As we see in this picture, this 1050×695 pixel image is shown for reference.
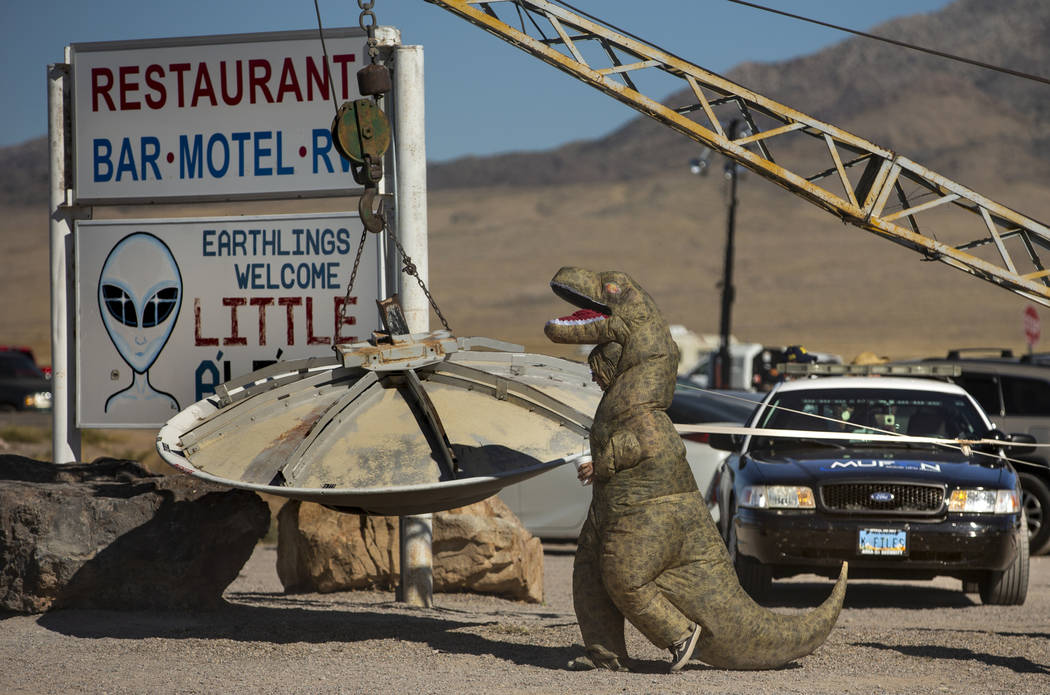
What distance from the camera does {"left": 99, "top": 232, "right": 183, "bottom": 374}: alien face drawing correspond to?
9.65 metres

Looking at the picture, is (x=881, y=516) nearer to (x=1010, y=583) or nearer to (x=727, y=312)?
(x=1010, y=583)

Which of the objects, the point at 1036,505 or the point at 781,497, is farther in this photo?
the point at 1036,505

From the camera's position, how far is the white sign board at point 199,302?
9.41 metres

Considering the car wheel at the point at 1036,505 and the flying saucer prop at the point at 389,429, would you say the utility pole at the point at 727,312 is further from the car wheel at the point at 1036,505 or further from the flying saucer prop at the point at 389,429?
the flying saucer prop at the point at 389,429

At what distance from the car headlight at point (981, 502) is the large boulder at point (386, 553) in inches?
124

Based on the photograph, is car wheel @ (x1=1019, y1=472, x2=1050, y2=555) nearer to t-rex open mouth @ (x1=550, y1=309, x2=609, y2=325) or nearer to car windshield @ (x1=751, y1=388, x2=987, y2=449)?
car windshield @ (x1=751, y1=388, x2=987, y2=449)

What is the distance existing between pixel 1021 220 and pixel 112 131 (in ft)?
28.0

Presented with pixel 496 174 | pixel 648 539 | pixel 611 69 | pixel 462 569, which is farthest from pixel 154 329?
pixel 496 174

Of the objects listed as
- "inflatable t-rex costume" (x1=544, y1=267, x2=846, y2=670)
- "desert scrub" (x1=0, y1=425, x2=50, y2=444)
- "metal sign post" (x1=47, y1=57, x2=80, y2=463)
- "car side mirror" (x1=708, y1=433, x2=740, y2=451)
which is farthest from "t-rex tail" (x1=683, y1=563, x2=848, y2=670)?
"desert scrub" (x1=0, y1=425, x2=50, y2=444)

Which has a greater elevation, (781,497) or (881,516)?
(781,497)

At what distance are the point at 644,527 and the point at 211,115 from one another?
4856mm

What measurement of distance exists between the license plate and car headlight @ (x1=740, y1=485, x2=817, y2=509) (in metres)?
0.42

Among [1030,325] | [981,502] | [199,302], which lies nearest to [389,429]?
[199,302]

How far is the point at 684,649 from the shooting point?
6.68 m
